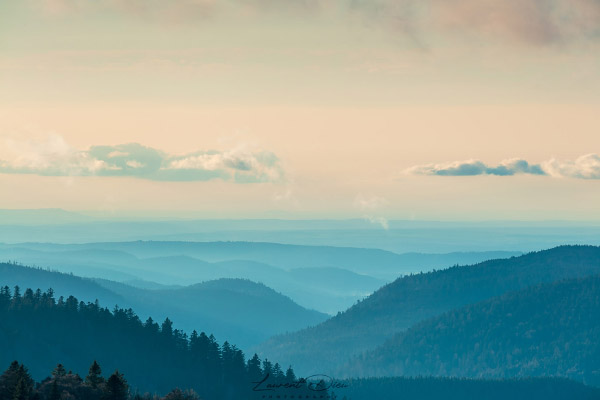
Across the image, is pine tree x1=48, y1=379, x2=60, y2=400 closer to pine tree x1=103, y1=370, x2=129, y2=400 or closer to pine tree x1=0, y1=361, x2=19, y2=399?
pine tree x1=0, y1=361, x2=19, y2=399

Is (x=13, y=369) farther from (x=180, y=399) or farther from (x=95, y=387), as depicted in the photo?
(x=180, y=399)

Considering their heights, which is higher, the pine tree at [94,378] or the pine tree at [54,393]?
the pine tree at [94,378]

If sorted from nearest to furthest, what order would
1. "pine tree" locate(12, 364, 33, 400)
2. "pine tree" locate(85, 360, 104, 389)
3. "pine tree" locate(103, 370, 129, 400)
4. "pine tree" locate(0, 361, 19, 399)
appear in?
1. "pine tree" locate(12, 364, 33, 400)
2. "pine tree" locate(0, 361, 19, 399)
3. "pine tree" locate(103, 370, 129, 400)
4. "pine tree" locate(85, 360, 104, 389)

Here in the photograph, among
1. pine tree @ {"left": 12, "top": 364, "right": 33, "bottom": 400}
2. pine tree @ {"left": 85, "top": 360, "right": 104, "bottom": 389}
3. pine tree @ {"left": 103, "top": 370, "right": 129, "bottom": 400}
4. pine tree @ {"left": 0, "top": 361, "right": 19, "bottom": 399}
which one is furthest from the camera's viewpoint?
pine tree @ {"left": 85, "top": 360, "right": 104, "bottom": 389}

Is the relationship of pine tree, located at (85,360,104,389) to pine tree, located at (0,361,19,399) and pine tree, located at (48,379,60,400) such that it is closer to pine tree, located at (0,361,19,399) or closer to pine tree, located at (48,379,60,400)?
pine tree, located at (48,379,60,400)

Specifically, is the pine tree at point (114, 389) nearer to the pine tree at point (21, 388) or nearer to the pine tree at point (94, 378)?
the pine tree at point (94, 378)

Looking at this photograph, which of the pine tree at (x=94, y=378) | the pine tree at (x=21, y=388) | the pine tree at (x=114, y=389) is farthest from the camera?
the pine tree at (x=94, y=378)

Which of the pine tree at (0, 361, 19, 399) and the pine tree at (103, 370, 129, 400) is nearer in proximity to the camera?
the pine tree at (0, 361, 19, 399)

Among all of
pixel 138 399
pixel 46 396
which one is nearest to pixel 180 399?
pixel 138 399

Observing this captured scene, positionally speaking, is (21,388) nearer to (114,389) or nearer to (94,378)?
(114,389)

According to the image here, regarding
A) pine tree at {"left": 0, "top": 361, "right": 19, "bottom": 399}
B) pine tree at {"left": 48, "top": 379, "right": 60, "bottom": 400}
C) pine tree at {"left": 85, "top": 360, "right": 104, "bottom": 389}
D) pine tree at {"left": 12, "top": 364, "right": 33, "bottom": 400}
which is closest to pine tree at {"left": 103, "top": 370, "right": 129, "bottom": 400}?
pine tree at {"left": 48, "top": 379, "right": 60, "bottom": 400}

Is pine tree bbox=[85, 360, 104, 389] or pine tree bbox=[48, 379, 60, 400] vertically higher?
pine tree bbox=[85, 360, 104, 389]

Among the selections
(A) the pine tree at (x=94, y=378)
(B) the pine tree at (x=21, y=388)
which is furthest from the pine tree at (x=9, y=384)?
(A) the pine tree at (x=94, y=378)

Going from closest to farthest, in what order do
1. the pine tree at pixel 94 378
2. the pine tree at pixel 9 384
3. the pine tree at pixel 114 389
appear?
the pine tree at pixel 9 384
the pine tree at pixel 114 389
the pine tree at pixel 94 378
